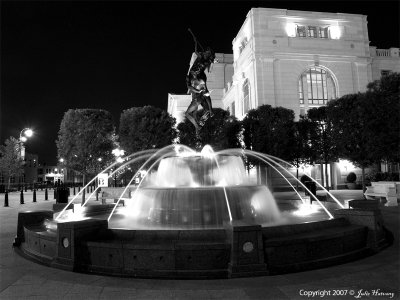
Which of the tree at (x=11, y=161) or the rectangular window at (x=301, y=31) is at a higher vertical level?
the rectangular window at (x=301, y=31)

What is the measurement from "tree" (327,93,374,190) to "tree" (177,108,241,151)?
40.4 feet

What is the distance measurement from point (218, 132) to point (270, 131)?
825 centimetres

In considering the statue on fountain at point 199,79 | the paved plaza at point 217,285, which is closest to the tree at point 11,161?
the statue on fountain at point 199,79

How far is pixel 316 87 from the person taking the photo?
51.6 m

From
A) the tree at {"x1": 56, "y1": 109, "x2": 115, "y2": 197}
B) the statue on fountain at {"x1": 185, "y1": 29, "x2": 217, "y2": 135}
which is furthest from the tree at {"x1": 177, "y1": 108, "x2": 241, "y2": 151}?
the statue on fountain at {"x1": 185, "y1": 29, "x2": 217, "y2": 135}

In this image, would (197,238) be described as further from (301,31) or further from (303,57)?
(301,31)

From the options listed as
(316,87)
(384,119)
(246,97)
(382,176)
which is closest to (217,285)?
(384,119)

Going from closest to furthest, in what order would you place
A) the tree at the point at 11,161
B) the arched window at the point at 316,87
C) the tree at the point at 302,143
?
1. the tree at the point at 302,143
2. the arched window at the point at 316,87
3. the tree at the point at 11,161

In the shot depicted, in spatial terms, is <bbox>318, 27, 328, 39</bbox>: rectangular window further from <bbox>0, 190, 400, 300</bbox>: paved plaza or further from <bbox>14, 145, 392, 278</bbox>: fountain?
<bbox>0, 190, 400, 300</bbox>: paved plaza

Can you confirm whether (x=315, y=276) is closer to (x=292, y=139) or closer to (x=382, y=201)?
(x=382, y=201)

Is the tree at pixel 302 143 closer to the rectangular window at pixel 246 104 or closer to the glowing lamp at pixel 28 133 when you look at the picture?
the rectangular window at pixel 246 104

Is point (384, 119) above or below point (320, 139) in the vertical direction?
above

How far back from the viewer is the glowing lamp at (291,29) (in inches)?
2008

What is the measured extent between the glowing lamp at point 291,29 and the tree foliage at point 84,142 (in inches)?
1169
